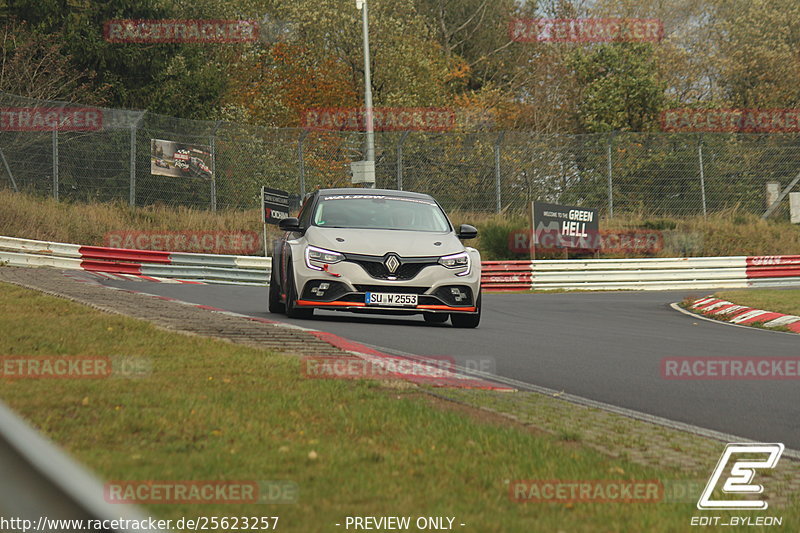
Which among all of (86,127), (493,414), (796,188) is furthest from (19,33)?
(493,414)

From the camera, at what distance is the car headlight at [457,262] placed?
1293cm

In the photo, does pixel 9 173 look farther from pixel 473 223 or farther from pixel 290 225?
pixel 290 225

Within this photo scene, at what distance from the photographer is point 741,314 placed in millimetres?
17891

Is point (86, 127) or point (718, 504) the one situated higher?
point (86, 127)

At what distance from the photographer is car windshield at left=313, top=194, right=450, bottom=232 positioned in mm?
13625

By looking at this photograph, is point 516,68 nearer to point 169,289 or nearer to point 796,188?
point 796,188

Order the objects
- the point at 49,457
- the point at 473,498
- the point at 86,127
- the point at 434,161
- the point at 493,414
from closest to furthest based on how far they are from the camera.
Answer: the point at 49,457 < the point at 473,498 < the point at 493,414 < the point at 86,127 < the point at 434,161

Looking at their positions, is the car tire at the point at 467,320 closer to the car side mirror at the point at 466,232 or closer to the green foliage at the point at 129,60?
the car side mirror at the point at 466,232

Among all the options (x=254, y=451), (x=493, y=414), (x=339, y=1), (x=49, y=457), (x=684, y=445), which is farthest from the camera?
(x=339, y=1)

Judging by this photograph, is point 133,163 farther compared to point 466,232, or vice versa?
point 133,163

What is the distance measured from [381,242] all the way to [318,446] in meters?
7.66

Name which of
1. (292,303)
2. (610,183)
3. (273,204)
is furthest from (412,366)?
(610,183)

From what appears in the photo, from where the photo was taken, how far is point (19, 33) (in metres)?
34.7

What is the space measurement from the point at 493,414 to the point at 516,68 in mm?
51266
